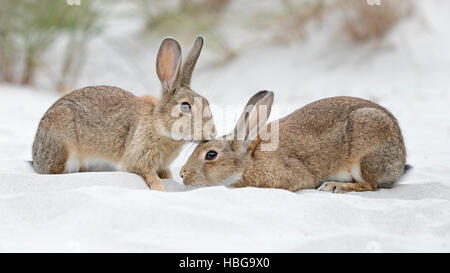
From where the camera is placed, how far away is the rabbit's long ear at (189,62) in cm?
→ 532

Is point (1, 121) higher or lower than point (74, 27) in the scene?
lower

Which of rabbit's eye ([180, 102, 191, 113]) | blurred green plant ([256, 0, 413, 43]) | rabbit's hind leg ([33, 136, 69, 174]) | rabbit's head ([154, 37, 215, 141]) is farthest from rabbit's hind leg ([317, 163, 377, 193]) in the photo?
blurred green plant ([256, 0, 413, 43])

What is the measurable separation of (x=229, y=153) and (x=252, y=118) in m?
0.31

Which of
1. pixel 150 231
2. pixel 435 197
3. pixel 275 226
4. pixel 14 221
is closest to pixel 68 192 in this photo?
pixel 14 221

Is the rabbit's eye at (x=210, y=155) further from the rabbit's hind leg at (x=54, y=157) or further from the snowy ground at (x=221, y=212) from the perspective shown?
the rabbit's hind leg at (x=54, y=157)

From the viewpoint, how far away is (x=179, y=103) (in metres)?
5.21

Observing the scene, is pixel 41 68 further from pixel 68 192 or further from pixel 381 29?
pixel 68 192

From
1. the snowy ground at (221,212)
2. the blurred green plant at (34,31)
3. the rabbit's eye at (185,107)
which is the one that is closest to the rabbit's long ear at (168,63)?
the rabbit's eye at (185,107)

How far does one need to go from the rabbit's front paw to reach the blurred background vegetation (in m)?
5.04

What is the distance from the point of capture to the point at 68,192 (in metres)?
4.35

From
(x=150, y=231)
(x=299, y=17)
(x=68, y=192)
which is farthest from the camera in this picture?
(x=299, y=17)

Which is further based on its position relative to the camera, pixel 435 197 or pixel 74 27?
pixel 74 27
